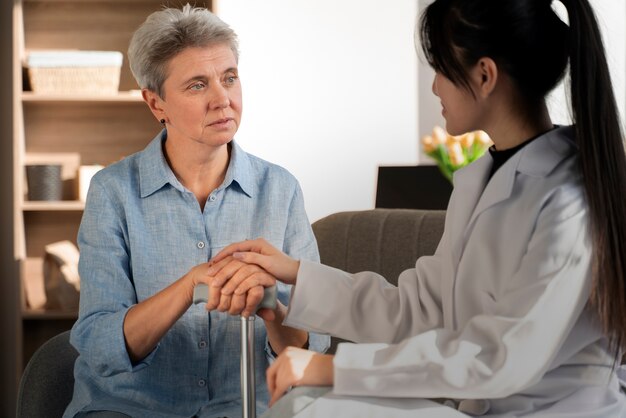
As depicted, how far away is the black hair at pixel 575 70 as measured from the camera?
4.09ft

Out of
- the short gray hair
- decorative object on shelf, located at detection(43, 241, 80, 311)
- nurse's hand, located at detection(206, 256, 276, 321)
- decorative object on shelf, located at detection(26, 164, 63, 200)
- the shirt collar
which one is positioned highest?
the short gray hair

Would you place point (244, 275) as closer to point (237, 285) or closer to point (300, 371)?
point (237, 285)

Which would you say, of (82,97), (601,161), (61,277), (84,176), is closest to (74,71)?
(82,97)

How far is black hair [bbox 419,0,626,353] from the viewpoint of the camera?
1.25m

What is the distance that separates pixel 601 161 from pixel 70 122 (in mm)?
3078

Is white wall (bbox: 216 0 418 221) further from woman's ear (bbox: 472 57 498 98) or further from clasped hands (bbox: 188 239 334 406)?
woman's ear (bbox: 472 57 498 98)

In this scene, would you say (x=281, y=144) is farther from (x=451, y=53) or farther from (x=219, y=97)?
(x=451, y=53)

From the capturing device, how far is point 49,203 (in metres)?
3.85

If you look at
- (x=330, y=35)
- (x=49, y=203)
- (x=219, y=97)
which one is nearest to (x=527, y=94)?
(x=219, y=97)

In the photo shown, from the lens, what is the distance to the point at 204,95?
74.2 inches

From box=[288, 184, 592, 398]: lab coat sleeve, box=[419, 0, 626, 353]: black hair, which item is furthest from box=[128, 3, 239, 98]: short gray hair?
box=[288, 184, 592, 398]: lab coat sleeve

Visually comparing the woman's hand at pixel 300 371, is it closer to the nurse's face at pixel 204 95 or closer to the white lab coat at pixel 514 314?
the white lab coat at pixel 514 314

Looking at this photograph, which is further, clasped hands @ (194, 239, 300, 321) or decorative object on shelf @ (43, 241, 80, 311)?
decorative object on shelf @ (43, 241, 80, 311)

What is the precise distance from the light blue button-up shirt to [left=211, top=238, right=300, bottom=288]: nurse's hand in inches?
8.9
